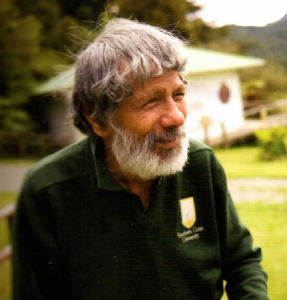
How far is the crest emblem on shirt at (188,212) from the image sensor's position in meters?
1.07

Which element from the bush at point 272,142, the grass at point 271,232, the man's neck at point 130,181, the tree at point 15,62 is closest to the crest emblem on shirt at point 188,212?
the man's neck at point 130,181

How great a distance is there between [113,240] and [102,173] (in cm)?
22

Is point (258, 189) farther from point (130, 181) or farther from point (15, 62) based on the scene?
point (15, 62)

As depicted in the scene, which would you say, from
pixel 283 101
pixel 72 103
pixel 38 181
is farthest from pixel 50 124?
pixel 283 101

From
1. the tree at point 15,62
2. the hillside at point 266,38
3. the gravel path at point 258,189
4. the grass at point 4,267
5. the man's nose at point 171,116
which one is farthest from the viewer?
the grass at point 4,267

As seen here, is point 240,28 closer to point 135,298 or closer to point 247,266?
point 247,266

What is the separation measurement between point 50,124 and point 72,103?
0.43 meters

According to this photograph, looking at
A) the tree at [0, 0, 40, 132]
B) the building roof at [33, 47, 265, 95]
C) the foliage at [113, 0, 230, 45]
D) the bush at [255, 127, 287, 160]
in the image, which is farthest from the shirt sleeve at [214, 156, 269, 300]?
the tree at [0, 0, 40, 132]

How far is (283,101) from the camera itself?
1.37 metres

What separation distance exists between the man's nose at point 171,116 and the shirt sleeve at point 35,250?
459 millimetres

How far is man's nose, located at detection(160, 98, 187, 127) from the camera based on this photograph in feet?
3.14

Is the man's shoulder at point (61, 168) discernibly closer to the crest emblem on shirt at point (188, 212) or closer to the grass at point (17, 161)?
the crest emblem on shirt at point (188, 212)

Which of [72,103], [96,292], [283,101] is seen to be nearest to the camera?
[96,292]

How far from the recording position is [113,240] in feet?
3.36
